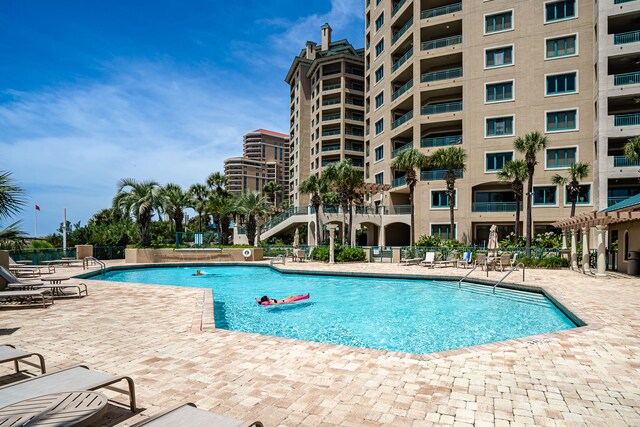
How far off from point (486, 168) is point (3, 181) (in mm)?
33490

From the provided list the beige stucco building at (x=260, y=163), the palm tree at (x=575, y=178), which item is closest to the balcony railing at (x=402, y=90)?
the palm tree at (x=575, y=178)

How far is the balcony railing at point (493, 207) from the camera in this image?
107ft

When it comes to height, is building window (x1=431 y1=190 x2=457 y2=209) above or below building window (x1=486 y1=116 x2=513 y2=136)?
below

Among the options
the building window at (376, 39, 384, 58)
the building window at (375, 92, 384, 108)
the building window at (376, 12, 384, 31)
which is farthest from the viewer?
the building window at (376, 12, 384, 31)

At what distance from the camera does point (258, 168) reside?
144750mm

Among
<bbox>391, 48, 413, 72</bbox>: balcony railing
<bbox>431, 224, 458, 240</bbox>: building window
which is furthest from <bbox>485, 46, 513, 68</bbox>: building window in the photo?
<bbox>431, 224, 458, 240</bbox>: building window

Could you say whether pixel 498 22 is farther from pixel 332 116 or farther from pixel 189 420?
pixel 189 420

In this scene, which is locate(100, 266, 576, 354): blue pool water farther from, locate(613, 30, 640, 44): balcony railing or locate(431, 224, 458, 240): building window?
locate(613, 30, 640, 44): balcony railing

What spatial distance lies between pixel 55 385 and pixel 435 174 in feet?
114

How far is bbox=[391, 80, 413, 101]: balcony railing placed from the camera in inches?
1457

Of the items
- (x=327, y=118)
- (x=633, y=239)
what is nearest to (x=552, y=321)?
(x=633, y=239)

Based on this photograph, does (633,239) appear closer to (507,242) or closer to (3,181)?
(507,242)

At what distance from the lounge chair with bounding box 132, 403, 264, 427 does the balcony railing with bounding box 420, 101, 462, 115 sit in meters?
36.2

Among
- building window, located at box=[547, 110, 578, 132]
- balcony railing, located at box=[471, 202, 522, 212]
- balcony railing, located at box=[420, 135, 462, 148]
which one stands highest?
building window, located at box=[547, 110, 578, 132]
